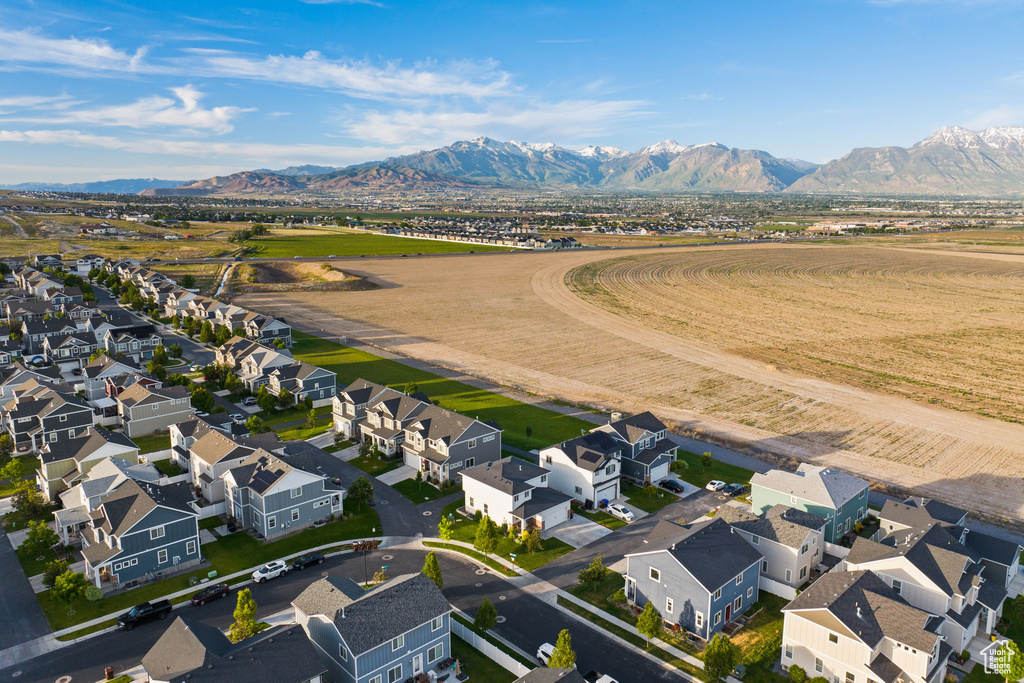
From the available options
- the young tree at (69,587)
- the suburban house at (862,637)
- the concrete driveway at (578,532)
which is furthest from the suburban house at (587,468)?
the young tree at (69,587)

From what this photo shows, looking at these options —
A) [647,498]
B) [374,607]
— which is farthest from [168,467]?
[647,498]

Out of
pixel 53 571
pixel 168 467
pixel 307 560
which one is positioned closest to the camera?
pixel 53 571

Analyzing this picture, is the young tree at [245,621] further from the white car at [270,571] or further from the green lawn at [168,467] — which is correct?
the green lawn at [168,467]

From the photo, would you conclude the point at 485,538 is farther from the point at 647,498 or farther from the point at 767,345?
the point at 767,345

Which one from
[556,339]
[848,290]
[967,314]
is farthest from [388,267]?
[967,314]

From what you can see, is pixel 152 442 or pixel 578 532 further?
pixel 152 442

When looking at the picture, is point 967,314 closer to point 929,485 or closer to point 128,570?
point 929,485

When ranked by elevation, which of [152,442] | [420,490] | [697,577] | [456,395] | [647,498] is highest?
[697,577]

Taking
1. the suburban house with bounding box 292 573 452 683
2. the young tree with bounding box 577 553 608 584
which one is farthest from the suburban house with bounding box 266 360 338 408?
the young tree with bounding box 577 553 608 584
